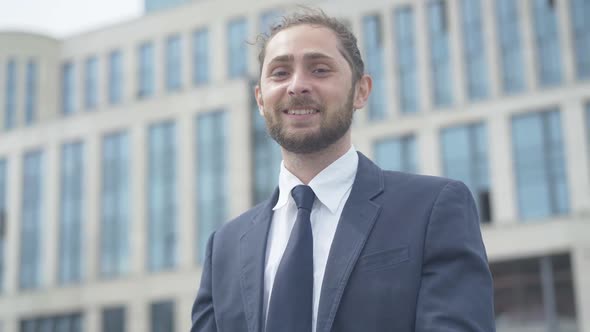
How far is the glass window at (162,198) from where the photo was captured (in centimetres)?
4381

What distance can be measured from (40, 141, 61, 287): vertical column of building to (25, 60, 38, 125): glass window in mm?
5229

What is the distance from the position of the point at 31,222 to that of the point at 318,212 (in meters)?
48.7

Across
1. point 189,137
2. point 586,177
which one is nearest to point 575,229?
point 586,177

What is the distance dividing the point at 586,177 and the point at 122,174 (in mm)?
25176

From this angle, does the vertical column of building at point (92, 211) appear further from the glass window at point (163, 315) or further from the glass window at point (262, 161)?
the glass window at point (262, 161)

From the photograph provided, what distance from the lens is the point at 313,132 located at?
2.51 m

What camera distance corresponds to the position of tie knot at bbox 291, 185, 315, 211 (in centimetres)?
254

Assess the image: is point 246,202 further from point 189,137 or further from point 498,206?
point 498,206

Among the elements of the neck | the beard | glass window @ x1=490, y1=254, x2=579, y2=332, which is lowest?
glass window @ x1=490, y1=254, x2=579, y2=332

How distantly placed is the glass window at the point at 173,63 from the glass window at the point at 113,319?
13.1 m

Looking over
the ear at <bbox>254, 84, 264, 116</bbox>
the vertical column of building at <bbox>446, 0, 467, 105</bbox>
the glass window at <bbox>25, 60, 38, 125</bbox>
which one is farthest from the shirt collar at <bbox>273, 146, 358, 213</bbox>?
the glass window at <bbox>25, 60, 38, 125</bbox>

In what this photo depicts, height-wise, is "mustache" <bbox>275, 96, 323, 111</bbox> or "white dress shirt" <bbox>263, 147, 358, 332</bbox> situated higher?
"mustache" <bbox>275, 96, 323, 111</bbox>

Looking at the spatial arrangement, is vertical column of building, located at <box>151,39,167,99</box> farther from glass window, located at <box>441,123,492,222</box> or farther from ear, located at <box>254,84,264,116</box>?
ear, located at <box>254,84,264,116</box>

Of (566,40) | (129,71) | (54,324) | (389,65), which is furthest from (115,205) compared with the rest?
(566,40)
